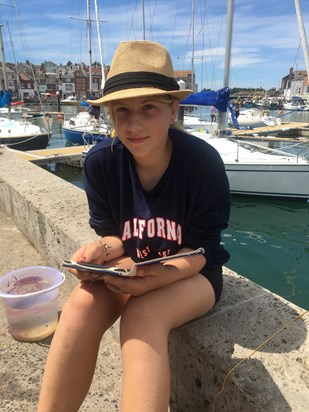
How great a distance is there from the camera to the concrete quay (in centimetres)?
128

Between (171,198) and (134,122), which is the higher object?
(134,122)

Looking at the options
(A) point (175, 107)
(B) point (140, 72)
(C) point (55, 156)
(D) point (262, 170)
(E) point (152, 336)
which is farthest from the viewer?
(C) point (55, 156)

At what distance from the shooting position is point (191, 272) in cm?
155

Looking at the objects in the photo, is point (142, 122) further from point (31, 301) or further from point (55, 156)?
point (55, 156)

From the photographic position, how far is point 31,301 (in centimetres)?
215

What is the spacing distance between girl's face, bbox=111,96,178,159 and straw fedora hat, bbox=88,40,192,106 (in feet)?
0.16

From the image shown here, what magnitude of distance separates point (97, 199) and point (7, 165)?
363 centimetres

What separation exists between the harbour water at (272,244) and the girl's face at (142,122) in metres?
4.99

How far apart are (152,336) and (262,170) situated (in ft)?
30.2

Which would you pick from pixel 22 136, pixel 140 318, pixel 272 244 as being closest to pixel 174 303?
pixel 140 318

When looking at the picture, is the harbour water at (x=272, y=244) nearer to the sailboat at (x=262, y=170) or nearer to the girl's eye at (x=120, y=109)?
the sailboat at (x=262, y=170)

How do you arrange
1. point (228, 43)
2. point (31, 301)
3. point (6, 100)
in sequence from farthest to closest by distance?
point (6, 100)
point (228, 43)
point (31, 301)

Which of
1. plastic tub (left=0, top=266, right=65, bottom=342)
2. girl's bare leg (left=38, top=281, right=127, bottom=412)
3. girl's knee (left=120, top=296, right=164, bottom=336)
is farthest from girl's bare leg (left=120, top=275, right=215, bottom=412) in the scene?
plastic tub (left=0, top=266, right=65, bottom=342)

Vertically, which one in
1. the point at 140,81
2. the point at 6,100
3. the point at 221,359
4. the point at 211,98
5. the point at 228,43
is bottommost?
the point at 221,359
